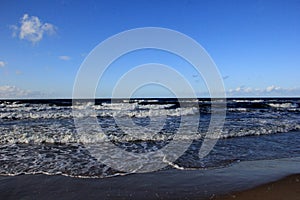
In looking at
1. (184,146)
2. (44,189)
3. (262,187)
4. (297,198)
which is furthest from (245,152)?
(44,189)

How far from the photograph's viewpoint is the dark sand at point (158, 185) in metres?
5.51

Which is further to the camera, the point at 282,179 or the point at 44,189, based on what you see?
the point at 282,179

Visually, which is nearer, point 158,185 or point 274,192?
point 274,192

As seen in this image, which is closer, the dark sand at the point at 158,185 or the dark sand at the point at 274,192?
the dark sand at the point at 274,192

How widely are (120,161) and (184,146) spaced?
331 centimetres

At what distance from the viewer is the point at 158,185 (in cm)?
609

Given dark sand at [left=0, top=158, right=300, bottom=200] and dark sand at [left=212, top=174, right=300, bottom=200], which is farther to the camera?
dark sand at [left=0, top=158, right=300, bottom=200]

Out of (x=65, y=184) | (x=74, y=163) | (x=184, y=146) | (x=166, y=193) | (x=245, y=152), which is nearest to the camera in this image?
(x=166, y=193)

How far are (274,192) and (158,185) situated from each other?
229 cm

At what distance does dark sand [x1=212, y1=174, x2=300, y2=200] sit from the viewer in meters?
5.31

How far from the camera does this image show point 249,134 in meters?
14.0

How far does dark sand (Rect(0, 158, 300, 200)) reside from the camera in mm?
5512

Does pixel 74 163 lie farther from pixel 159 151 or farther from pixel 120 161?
pixel 159 151

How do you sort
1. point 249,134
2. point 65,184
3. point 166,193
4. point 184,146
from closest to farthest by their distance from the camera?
point 166,193 → point 65,184 → point 184,146 → point 249,134
